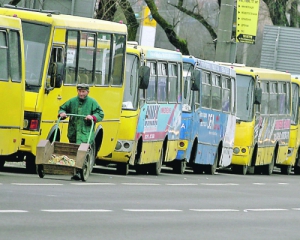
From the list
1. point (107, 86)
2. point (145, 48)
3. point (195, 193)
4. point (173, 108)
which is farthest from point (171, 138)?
point (195, 193)

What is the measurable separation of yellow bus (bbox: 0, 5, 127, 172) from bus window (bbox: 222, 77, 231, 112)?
864cm

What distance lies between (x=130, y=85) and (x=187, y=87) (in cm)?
480

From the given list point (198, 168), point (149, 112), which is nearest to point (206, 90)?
point (198, 168)

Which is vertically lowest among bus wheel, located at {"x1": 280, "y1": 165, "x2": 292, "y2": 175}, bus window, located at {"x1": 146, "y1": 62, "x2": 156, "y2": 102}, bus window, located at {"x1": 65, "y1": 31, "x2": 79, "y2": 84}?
bus wheel, located at {"x1": 280, "y1": 165, "x2": 292, "y2": 175}

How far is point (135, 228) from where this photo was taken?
40.7ft

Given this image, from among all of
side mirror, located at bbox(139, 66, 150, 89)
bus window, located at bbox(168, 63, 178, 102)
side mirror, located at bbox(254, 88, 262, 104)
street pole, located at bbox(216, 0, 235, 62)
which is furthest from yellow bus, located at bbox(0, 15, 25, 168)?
street pole, located at bbox(216, 0, 235, 62)

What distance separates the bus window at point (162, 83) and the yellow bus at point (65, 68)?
2.86 m

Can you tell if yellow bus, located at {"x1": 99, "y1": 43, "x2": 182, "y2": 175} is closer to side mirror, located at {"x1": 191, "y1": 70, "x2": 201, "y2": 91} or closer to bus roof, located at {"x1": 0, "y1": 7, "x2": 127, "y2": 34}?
side mirror, located at {"x1": 191, "y1": 70, "x2": 201, "y2": 91}

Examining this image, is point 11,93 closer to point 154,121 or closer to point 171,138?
point 154,121

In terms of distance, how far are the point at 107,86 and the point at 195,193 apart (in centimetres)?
438

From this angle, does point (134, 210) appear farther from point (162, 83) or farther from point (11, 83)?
point (162, 83)

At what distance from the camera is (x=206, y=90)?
3102 cm

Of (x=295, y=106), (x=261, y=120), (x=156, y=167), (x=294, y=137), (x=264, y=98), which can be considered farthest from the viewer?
(x=295, y=106)

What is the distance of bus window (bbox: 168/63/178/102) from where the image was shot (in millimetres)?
28078
